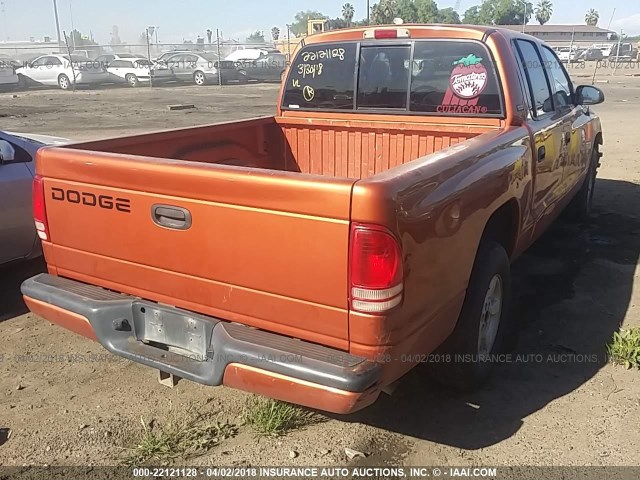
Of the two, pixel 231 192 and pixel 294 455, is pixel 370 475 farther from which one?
pixel 231 192

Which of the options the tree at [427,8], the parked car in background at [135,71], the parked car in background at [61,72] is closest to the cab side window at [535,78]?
the parked car in background at [61,72]

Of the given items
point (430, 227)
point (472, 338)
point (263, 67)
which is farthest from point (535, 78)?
point (263, 67)

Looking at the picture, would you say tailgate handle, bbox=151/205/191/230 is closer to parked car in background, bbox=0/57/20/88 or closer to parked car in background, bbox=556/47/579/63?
parked car in background, bbox=0/57/20/88

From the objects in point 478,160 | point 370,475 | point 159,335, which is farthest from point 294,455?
point 478,160

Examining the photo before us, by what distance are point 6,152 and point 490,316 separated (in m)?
3.72

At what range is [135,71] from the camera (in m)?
28.3

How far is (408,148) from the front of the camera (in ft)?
14.5

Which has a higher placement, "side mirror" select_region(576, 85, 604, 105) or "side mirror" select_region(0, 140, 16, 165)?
"side mirror" select_region(576, 85, 604, 105)

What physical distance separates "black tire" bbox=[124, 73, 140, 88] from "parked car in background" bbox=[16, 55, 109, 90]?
111cm

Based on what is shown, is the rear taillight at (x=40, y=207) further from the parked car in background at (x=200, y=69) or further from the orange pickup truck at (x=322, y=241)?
the parked car in background at (x=200, y=69)

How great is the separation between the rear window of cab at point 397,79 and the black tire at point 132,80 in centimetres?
2569

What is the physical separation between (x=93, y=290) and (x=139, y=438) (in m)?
0.80

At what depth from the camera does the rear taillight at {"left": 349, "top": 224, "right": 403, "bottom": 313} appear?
2334mm

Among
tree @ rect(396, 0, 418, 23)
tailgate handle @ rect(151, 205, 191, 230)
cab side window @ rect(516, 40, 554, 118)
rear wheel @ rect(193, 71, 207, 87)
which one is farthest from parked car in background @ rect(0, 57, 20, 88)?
tree @ rect(396, 0, 418, 23)
